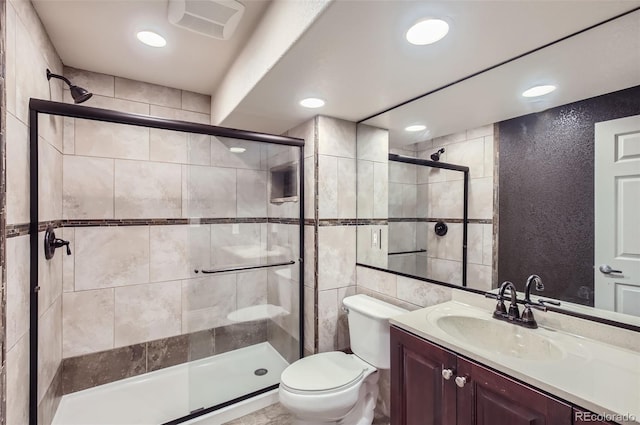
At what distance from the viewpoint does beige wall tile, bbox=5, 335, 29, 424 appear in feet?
3.89

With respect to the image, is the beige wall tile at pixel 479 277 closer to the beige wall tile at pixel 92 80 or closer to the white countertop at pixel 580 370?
the white countertop at pixel 580 370

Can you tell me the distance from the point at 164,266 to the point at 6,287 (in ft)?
3.85

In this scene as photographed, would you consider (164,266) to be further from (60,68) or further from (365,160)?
(365,160)

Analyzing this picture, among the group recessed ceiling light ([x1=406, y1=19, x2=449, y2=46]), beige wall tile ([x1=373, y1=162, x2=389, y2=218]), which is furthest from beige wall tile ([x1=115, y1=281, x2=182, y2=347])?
recessed ceiling light ([x1=406, y1=19, x2=449, y2=46])

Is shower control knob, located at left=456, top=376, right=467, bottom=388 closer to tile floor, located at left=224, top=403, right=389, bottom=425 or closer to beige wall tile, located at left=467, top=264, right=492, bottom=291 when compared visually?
beige wall tile, located at left=467, top=264, right=492, bottom=291

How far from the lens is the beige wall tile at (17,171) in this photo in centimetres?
119

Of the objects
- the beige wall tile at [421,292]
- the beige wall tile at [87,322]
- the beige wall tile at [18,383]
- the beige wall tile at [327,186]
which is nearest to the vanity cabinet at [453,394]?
the beige wall tile at [421,292]

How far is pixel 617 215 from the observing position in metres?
1.14

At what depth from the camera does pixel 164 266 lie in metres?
2.31

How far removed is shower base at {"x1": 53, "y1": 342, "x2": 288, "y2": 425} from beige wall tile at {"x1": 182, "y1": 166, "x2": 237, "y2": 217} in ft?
3.74

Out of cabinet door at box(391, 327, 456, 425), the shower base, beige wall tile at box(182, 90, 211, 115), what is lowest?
the shower base

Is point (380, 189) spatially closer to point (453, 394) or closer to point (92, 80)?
point (453, 394)

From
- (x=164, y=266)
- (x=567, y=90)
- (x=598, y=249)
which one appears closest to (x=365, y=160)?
(x=567, y=90)

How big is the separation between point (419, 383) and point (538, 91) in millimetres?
1484
